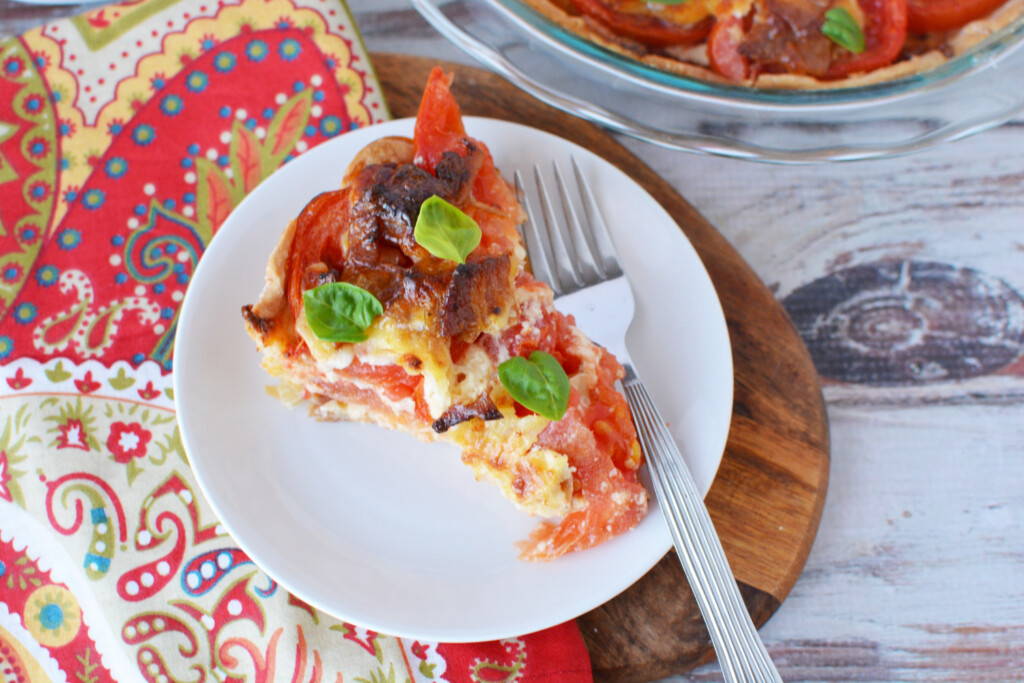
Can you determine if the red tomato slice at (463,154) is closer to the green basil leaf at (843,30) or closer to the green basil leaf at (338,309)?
the green basil leaf at (338,309)

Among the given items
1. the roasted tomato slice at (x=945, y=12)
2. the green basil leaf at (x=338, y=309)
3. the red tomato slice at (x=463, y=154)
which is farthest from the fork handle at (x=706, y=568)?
the roasted tomato slice at (x=945, y=12)

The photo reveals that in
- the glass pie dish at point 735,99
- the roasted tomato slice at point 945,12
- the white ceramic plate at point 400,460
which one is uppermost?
the roasted tomato slice at point 945,12

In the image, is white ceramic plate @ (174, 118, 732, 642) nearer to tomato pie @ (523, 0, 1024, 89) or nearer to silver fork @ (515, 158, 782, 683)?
silver fork @ (515, 158, 782, 683)

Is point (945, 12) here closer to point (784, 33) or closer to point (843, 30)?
point (843, 30)

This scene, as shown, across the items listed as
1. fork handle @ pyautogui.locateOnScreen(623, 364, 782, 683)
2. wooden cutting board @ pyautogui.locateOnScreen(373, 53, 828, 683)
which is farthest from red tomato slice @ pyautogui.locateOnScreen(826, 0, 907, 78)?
fork handle @ pyautogui.locateOnScreen(623, 364, 782, 683)

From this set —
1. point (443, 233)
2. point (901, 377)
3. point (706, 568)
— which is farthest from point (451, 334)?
point (901, 377)

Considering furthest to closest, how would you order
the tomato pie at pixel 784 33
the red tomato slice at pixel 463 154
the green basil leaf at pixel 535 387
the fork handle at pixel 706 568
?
the tomato pie at pixel 784 33
the red tomato slice at pixel 463 154
the fork handle at pixel 706 568
the green basil leaf at pixel 535 387
